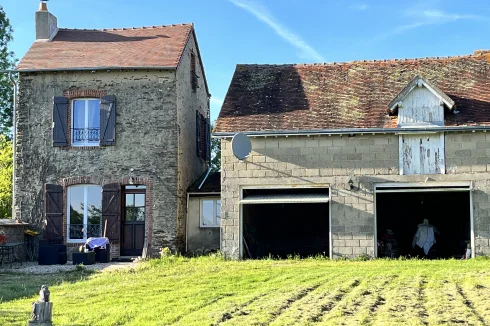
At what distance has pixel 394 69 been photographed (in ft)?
64.6

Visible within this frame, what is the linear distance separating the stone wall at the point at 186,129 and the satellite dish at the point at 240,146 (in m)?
2.66

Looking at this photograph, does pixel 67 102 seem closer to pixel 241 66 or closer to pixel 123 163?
pixel 123 163

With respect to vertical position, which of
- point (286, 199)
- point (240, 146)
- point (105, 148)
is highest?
point (105, 148)

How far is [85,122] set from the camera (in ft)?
64.0

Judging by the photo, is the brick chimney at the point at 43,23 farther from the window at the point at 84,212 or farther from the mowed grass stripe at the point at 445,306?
the mowed grass stripe at the point at 445,306

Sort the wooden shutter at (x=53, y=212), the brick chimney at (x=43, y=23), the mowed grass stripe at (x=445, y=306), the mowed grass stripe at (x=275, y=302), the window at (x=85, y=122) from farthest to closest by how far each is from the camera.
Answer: the brick chimney at (x=43, y=23) → the window at (x=85, y=122) → the wooden shutter at (x=53, y=212) → the mowed grass stripe at (x=275, y=302) → the mowed grass stripe at (x=445, y=306)

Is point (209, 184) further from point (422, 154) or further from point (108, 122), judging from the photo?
point (422, 154)

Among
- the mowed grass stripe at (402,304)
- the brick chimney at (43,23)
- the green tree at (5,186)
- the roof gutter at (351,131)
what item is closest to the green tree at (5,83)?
the green tree at (5,186)

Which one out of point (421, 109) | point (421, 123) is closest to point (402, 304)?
point (421, 123)

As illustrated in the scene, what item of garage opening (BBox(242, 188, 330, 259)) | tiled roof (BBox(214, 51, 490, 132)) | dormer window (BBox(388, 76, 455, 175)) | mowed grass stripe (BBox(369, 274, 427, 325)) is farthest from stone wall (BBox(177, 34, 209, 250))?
mowed grass stripe (BBox(369, 274, 427, 325))

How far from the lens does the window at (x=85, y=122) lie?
1939 centimetres

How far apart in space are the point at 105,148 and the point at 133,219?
7.72 ft

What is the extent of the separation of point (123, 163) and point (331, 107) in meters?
6.48

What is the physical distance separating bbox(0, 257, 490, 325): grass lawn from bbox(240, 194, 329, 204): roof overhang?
211 centimetres
